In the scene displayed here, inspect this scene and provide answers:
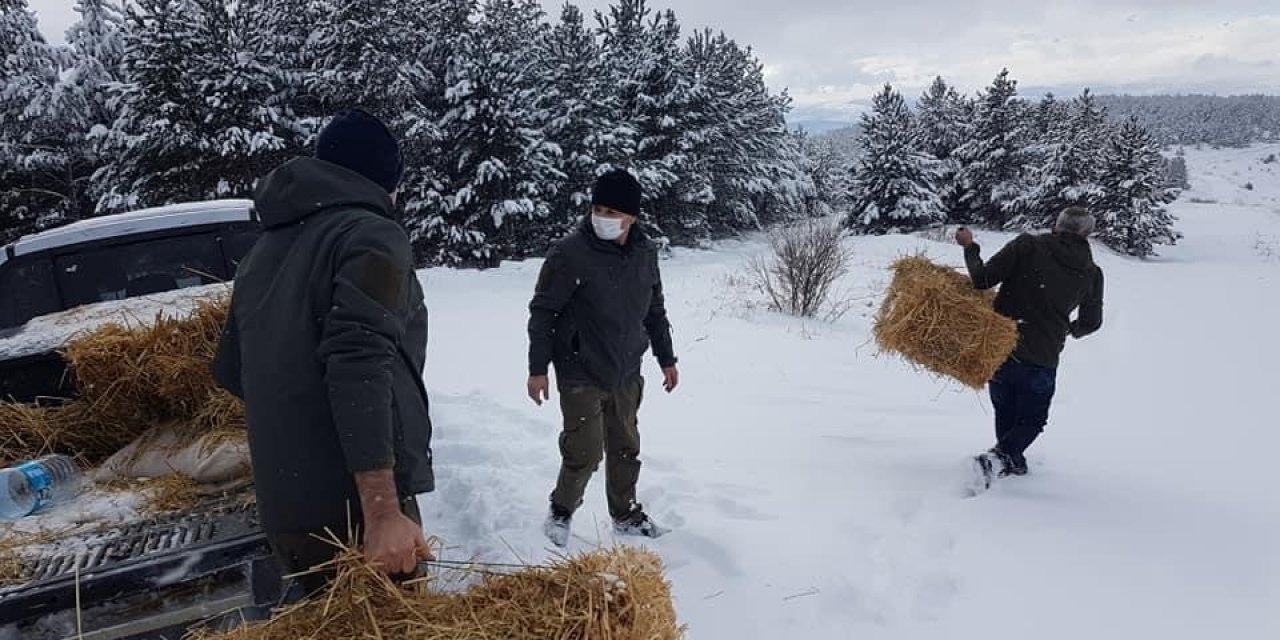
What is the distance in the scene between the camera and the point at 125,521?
254 centimetres

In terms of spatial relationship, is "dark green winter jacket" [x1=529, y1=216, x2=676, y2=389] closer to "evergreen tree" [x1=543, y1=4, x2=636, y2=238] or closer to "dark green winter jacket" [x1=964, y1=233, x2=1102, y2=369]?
"dark green winter jacket" [x1=964, y1=233, x2=1102, y2=369]

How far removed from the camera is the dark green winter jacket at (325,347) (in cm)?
164

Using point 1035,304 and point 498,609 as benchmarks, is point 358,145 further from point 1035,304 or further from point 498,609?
point 1035,304

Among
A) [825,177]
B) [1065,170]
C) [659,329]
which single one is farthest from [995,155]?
[659,329]

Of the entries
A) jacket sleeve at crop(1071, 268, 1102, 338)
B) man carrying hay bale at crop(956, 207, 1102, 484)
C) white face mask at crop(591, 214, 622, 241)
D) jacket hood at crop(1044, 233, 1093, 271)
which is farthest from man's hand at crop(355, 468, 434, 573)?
jacket sleeve at crop(1071, 268, 1102, 338)

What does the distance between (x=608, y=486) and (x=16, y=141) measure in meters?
22.0

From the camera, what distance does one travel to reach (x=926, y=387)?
6.88 meters

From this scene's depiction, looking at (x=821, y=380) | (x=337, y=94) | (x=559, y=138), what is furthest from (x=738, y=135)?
(x=821, y=380)

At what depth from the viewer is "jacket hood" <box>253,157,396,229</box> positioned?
1.81 metres

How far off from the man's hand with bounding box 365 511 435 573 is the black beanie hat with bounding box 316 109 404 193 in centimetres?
96

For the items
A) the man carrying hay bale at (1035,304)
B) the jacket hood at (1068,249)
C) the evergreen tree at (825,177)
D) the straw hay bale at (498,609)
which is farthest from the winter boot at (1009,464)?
the evergreen tree at (825,177)

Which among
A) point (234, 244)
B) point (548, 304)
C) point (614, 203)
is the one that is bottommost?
point (548, 304)

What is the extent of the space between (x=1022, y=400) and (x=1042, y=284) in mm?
741

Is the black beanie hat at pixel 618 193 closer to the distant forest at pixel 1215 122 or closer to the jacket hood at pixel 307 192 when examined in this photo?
the jacket hood at pixel 307 192
